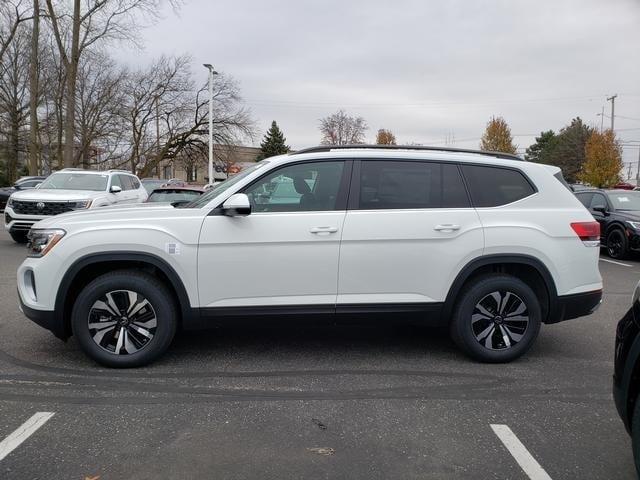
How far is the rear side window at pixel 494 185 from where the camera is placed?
15.1 ft

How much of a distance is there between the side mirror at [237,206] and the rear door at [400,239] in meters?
0.82

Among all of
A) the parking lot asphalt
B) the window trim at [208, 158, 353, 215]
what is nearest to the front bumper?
the parking lot asphalt

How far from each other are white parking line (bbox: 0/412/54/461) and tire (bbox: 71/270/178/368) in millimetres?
821

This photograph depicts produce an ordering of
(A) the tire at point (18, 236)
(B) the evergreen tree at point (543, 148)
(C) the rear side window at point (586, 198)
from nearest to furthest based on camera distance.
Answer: (A) the tire at point (18, 236)
(C) the rear side window at point (586, 198)
(B) the evergreen tree at point (543, 148)

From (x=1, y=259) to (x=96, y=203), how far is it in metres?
2.16

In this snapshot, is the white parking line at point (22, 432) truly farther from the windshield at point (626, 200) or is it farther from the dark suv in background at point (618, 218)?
the windshield at point (626, 200)

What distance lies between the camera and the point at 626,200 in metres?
12.2

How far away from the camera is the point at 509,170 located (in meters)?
4.73

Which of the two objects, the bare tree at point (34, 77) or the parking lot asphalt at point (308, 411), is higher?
the bare tree at point (34, 77)

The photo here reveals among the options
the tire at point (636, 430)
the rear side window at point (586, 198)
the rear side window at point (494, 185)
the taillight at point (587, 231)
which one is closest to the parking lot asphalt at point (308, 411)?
the tire at point (636, 430)

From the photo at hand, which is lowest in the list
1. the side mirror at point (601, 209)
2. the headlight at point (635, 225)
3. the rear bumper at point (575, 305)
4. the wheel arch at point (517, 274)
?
the rear bumper at point (575, 305)

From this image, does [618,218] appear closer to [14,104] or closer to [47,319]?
[47,319]

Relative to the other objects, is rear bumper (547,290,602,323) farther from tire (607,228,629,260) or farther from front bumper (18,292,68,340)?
tire (607,228,629,260)

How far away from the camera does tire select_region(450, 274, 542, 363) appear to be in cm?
450
